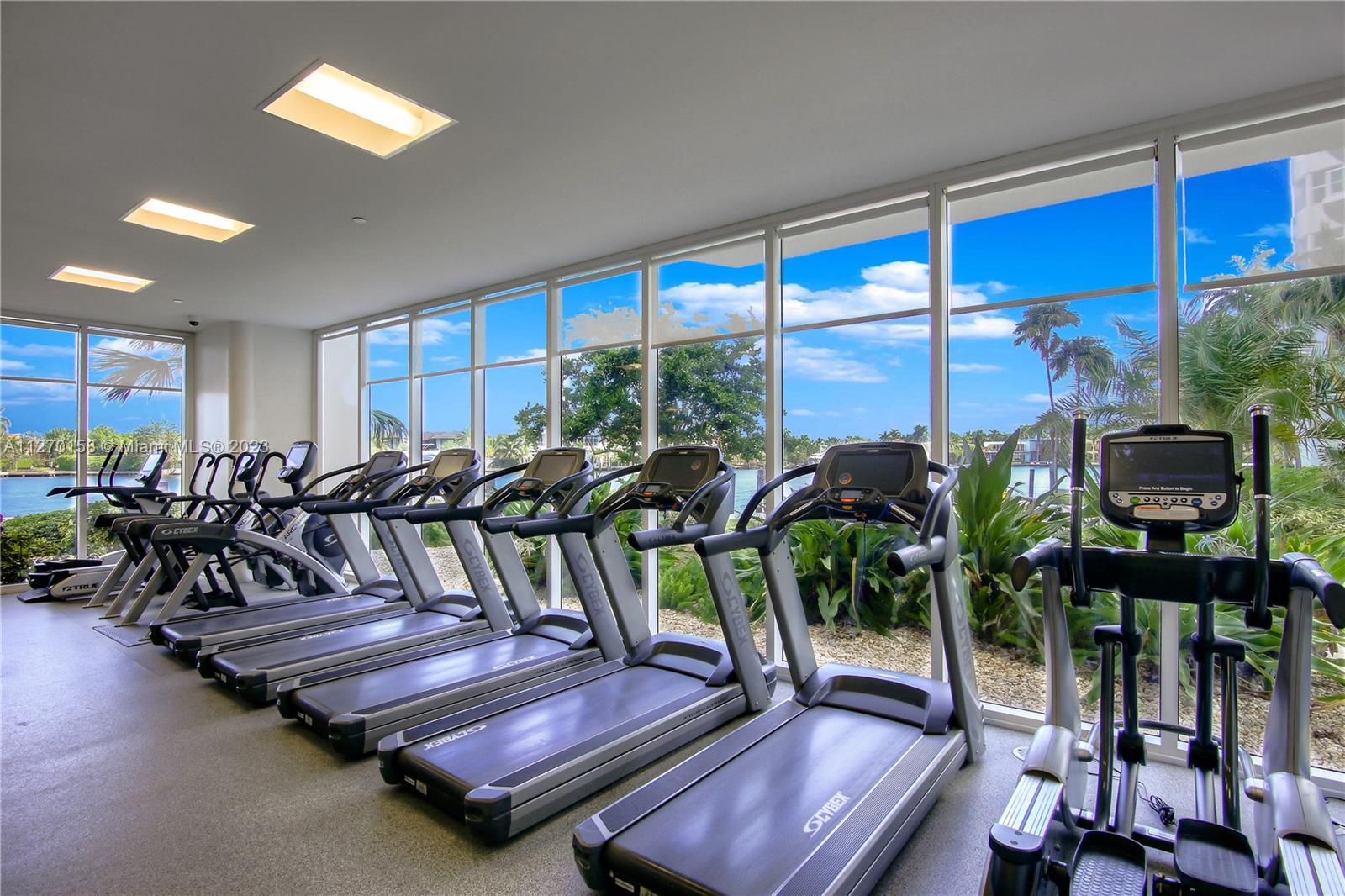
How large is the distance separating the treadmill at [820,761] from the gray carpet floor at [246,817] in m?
0.23

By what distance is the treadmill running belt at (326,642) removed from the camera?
447 centimetres

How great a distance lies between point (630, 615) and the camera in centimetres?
439

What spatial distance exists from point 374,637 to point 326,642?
1.07ft

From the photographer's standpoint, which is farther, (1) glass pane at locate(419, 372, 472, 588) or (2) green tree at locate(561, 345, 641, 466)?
(1) glass pane at locate(419, 372, 472, 588)

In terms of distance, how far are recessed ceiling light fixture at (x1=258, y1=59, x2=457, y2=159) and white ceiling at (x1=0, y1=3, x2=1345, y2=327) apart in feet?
0.35

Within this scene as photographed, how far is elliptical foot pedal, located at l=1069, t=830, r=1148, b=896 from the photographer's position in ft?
6.91

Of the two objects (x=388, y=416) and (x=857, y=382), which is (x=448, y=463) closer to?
(x=388, y=416)

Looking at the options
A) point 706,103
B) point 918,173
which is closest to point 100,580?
point 706,103

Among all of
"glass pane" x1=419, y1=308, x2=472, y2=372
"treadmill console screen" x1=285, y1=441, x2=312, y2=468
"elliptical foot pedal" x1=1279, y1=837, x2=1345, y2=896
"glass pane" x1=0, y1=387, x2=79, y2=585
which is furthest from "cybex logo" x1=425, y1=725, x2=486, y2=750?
"glass pane" x1=0, y1=387, x2=79, y2=585

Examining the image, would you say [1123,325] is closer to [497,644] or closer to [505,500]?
[505,500]

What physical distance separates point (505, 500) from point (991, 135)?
3.74 m

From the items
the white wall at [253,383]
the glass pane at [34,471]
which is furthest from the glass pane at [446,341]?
the glass pane at [34,471]

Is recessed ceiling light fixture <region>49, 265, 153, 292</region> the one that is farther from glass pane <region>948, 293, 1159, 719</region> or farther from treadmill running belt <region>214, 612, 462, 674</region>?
glass pane <region>948, 293, 1159, 719</region>

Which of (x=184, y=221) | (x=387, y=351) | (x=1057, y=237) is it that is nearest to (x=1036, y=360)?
(x=1057, y=237)
